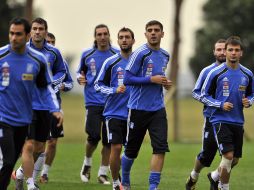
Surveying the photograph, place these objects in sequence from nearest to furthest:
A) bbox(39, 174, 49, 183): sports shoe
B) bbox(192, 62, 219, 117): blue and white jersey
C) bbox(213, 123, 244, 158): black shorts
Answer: bbox(213, 123, 244, 158): black shorts < bbox(192, 62, 219, 117): blue and white jersey < bbox(39, 174, 49, 183): sports shoe

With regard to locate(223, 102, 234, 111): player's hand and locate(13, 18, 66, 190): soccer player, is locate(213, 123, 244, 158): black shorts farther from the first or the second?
locate(13, 18, 66, 190): soccer player

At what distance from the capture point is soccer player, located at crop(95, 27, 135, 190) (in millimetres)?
14680

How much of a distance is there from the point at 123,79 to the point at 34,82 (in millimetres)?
2444

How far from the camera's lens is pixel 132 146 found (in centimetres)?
1407

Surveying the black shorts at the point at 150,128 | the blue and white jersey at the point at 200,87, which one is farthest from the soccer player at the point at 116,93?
the blue and white jersey at the point at 200,87

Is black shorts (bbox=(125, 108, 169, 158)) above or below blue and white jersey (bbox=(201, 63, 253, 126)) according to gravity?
below

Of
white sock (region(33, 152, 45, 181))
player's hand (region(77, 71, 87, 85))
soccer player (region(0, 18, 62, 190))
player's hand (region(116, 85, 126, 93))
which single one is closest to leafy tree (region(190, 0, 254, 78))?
player's hand (region(77, 71, 87, 85))

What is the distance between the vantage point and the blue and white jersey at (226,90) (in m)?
13.7

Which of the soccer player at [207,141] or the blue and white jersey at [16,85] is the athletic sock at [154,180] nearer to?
the soccer player at [207,141]

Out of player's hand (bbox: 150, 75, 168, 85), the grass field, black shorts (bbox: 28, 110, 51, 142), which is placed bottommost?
the grass field

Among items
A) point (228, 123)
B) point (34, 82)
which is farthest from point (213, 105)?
point (34, 82)

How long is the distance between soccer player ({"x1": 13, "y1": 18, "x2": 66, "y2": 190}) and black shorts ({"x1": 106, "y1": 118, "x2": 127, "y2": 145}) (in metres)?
1.09

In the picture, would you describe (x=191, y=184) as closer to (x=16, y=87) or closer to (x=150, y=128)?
(x=150, y=128)

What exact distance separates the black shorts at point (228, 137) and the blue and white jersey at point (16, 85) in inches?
126
